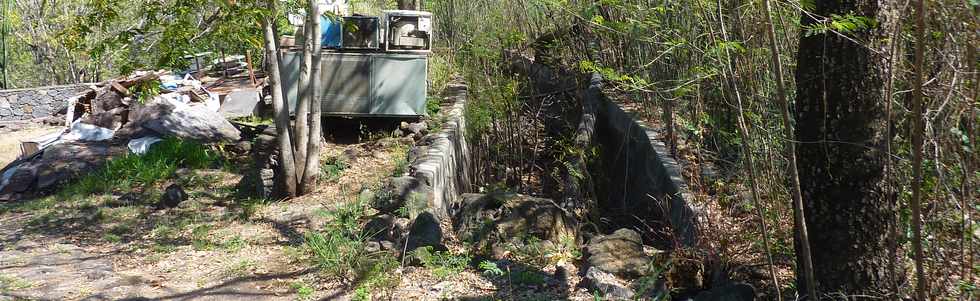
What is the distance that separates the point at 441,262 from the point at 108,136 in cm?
856

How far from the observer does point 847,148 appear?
4.67m

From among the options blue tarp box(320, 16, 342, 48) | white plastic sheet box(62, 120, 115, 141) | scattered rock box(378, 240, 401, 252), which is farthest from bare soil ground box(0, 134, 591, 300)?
white plastic sheet box(62, 120, 115, 141)

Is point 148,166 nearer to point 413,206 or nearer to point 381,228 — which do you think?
point 413,206

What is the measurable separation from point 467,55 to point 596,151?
290 cm

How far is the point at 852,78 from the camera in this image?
461 centimetres

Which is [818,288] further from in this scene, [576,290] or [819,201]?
[576,290]

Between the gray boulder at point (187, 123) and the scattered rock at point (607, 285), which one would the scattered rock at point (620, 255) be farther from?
Result: the gray boulder at point (187, 123)

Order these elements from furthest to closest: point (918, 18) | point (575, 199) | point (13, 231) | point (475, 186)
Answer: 1. point (475, 186)
2. point (575, 199)
3. point (13, 231)
4. point (918, 18)

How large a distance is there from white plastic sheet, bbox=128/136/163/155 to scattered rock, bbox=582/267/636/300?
303 inches

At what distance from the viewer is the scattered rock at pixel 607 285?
19.0ft

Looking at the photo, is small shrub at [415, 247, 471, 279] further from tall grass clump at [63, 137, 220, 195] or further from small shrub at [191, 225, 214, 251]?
tall grass clump at [63, 137, 220, 195]

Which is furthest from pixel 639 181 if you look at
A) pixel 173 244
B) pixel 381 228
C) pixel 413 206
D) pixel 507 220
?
pixel 173 244

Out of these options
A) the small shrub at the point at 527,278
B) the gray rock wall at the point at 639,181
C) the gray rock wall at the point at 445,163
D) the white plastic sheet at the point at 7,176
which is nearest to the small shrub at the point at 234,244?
the gray rock wall at the point at 445,163

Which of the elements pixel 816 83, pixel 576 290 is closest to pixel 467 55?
pixel 576 290
